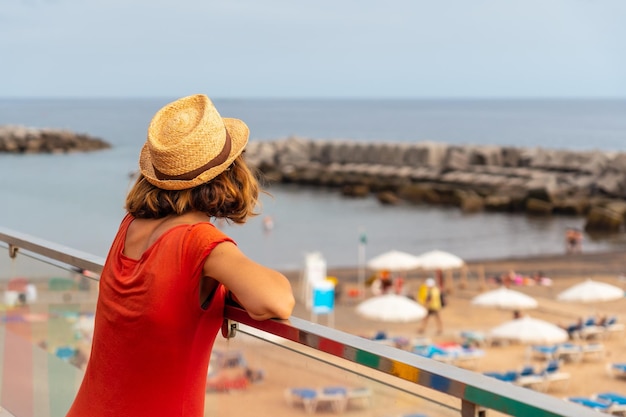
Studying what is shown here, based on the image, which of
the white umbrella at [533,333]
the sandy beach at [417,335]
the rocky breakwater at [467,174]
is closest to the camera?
the sandy beach at [417,335]

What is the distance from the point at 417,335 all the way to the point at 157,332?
61.2 ft

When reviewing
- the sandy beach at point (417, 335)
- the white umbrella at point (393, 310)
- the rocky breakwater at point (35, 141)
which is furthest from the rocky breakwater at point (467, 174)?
the rocky breakwater at point (35, 141)

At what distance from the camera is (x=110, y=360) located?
2.16 meters

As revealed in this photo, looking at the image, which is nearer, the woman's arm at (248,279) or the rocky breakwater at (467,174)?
the woman's arm at (248,279)

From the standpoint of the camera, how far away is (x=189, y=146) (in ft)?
7.11

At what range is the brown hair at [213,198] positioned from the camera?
2.15 m

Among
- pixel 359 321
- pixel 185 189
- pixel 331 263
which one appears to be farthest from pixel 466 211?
pixel 185 189

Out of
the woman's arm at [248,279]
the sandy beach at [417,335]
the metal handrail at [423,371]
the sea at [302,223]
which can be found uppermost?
the woman's arm at [248,279]

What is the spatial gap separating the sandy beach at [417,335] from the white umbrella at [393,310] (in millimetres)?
1119

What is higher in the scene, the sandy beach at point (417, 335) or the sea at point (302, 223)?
the sandy beach at point (417, 335)

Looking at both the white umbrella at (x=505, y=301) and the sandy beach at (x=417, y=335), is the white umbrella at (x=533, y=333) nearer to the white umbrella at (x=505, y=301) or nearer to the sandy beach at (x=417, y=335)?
the sandy beach at (x=417, y=335)

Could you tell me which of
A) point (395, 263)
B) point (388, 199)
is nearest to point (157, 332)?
point (395, 263)

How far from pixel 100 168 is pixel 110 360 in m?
82.4

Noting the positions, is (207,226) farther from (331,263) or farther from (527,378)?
(331,263)
